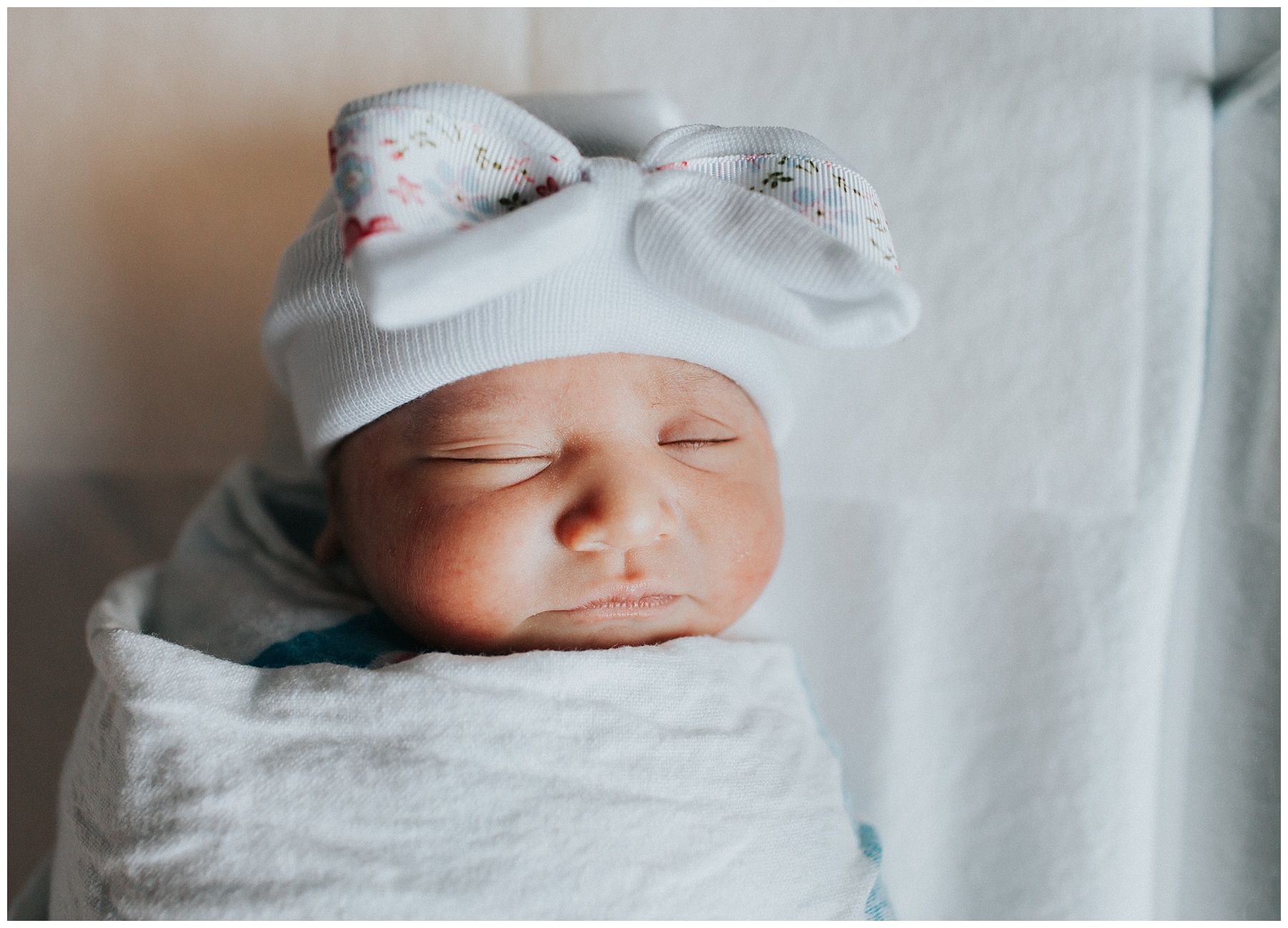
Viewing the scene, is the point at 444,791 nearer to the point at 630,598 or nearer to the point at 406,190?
the point at 630,598

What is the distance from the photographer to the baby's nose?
2.37ft

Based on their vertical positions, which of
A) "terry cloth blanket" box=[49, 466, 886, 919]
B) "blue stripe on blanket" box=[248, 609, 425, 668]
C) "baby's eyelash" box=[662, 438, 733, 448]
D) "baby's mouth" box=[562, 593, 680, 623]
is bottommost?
"terry cloth blanket" box=[49, 466, 886, 919]

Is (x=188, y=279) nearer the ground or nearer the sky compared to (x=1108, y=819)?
Result: nearer the sky

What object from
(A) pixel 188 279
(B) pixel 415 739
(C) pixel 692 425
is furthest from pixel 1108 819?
(A) pixel 188 279

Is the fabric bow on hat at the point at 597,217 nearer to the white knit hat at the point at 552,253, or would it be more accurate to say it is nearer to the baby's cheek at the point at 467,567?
the white knit hat at the point at 552,253

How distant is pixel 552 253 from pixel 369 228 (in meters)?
0.13

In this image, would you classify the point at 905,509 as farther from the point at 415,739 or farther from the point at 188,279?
the point at 188,279

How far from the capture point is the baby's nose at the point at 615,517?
2.37 feet

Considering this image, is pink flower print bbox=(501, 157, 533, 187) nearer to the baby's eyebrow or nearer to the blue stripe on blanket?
the baby's eyebrow

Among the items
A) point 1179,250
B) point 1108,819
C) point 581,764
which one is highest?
point 1179,250

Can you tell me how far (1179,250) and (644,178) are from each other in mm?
662

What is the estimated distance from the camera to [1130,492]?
1.01 metres

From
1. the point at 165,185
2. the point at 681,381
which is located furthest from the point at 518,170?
the point at 165,185

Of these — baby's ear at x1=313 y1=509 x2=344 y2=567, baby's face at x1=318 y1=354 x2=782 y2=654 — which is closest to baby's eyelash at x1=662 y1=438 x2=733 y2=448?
baby's face at x1=318 y1=354 x2=782 y2=654
